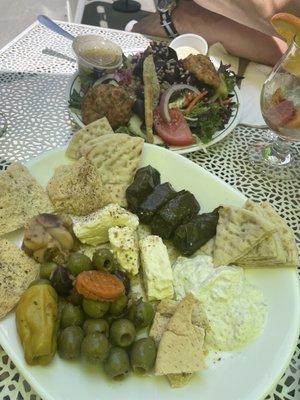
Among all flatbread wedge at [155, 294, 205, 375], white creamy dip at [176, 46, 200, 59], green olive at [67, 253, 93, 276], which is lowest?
flatbread wedge at [155, 294, 205, 375]

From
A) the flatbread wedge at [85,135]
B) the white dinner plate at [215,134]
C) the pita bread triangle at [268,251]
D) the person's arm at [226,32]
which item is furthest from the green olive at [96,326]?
the person's arm at [226,32]

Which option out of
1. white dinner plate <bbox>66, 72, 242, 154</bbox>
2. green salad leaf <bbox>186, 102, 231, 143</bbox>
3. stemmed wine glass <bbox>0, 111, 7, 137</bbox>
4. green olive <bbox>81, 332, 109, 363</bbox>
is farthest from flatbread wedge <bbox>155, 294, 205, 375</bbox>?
stemmed wine glass <bbox>0, 111, 7, 137</bbox>

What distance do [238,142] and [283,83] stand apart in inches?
18.3

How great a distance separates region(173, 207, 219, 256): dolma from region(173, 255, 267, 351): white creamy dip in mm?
55

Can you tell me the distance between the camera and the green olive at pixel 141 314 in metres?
1.32

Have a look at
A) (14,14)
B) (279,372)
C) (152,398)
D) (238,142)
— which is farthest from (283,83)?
(14,14)

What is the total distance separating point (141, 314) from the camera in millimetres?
1321

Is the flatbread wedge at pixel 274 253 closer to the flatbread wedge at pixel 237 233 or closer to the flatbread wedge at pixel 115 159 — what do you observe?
the flatbread wedge at pixel 237 233

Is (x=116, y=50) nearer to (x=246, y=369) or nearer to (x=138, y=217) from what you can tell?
(x=138, y=217)

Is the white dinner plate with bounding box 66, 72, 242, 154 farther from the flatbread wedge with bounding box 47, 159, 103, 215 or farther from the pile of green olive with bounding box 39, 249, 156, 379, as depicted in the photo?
the pile of green olive with bounding box 39, 249, 156, 379

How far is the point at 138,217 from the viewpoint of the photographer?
167cm

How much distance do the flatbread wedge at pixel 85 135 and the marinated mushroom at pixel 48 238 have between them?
0.36 meters

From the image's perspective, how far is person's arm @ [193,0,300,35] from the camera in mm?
2478

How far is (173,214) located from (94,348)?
0.59 m
